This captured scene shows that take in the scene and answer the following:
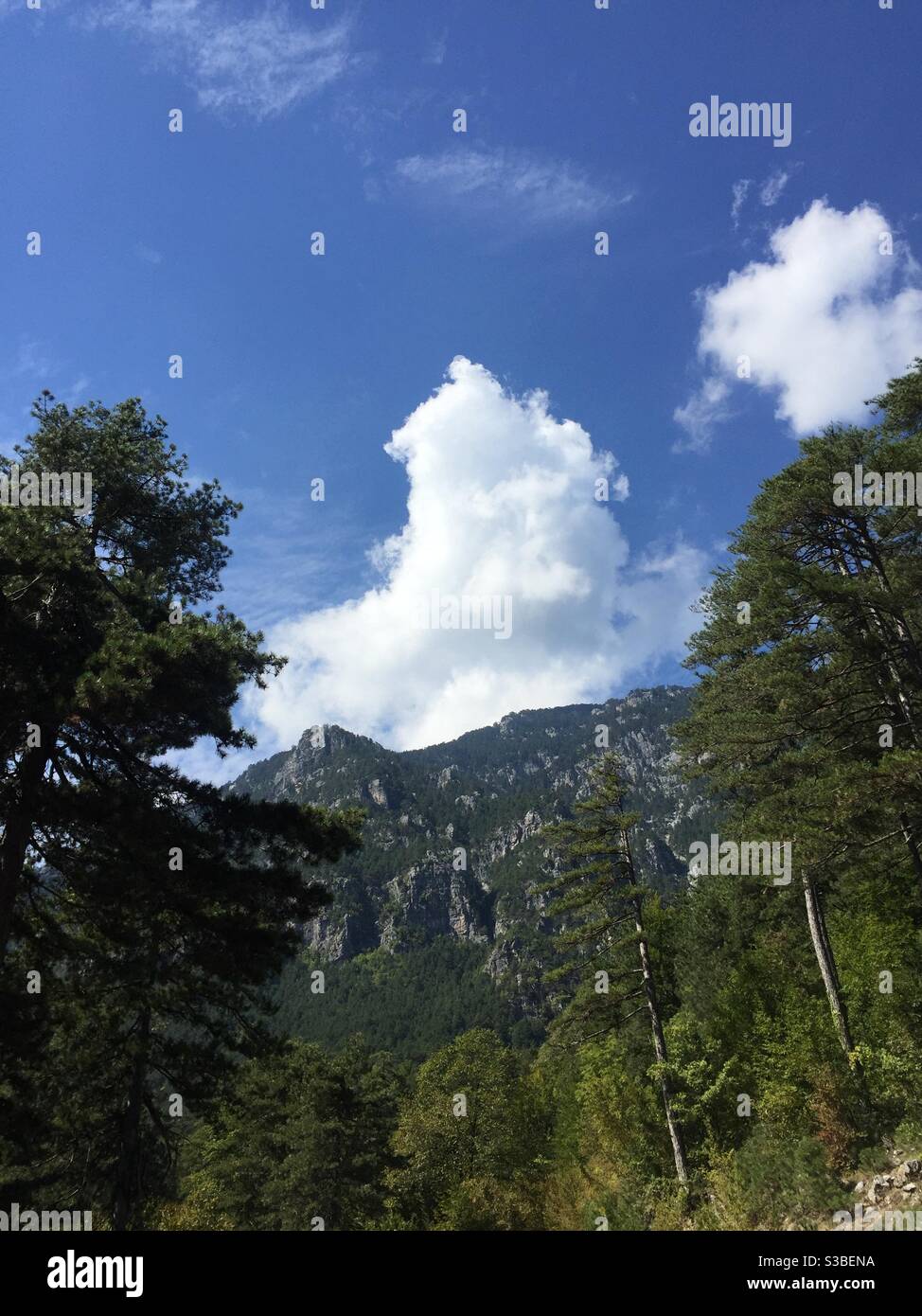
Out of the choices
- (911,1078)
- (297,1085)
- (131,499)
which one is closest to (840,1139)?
(911,1078)

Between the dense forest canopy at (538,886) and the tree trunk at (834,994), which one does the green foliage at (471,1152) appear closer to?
the dense forest canopy at (538,886)

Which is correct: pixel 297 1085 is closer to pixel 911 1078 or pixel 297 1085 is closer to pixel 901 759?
pixel 911 1078

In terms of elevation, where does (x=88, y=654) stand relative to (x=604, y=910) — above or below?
above

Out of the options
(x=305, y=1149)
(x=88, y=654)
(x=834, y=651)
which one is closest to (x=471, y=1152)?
(x=305, y=1149)

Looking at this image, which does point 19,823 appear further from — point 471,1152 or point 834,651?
point 471,1152

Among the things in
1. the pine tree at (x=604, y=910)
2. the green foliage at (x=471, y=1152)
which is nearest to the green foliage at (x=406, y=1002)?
the green foliage at (x=471, y=1152)

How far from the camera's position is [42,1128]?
404 inches

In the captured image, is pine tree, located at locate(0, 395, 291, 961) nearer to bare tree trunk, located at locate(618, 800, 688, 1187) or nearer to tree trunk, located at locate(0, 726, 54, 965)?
tree trunk, located at locate(0, 726, 54, 965)

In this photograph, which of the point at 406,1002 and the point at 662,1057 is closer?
the point at 662,1057

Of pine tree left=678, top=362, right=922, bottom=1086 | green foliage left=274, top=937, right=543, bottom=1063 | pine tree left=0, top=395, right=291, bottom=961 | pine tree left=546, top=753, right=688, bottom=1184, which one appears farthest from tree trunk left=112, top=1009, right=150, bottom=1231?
green foliage left=274, top=937, right=543, bottom=1063

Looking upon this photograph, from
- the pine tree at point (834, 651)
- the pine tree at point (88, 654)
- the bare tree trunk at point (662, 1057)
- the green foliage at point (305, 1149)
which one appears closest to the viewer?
the pine tree at point (88, 654)

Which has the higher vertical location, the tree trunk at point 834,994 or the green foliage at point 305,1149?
the tree trunk at point 834,994

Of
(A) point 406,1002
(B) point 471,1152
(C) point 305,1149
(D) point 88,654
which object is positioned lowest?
(A) point 406,1002

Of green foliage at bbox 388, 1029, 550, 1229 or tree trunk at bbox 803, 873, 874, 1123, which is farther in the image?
green foliage at bbox 388, 1029, 550, 1229
